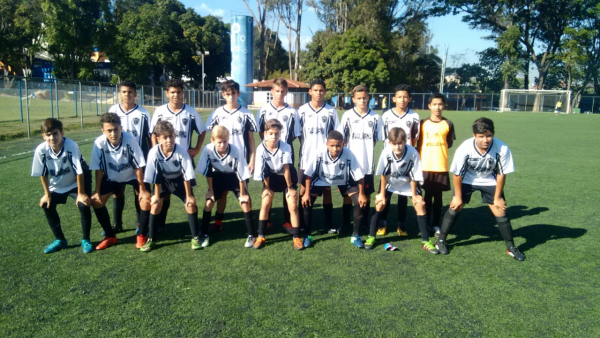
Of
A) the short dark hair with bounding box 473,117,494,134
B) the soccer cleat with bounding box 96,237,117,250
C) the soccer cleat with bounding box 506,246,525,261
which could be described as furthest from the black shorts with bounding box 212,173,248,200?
the soccer cleat with bounding box 506,246,525,261

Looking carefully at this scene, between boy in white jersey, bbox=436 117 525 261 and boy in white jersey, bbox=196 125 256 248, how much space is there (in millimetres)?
2170

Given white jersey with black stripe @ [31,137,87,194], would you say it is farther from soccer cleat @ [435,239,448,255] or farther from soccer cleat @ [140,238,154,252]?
soccer cleat @ [435,239,448,255]

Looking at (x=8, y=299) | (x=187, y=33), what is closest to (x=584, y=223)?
(x=8, y=299)

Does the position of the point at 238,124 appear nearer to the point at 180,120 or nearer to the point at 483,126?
the point at 180,120

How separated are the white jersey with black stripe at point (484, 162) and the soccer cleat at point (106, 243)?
3.78 metres

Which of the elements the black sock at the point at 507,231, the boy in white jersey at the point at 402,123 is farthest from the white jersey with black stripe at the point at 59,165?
the black sock at the point at 507,231

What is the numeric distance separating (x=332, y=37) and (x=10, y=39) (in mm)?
28568

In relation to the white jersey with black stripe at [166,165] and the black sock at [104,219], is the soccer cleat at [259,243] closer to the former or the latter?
the white jersey with black stripe at [166,165]

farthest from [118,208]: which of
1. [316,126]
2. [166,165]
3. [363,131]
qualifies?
[363,131]

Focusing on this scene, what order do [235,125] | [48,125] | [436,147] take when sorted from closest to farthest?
[48,125], [436,147], [235,125]

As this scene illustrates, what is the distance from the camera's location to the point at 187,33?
44.5 meters

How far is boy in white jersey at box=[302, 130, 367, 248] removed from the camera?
4699mm

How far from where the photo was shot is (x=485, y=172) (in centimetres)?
450

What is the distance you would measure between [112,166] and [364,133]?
9.77ft
